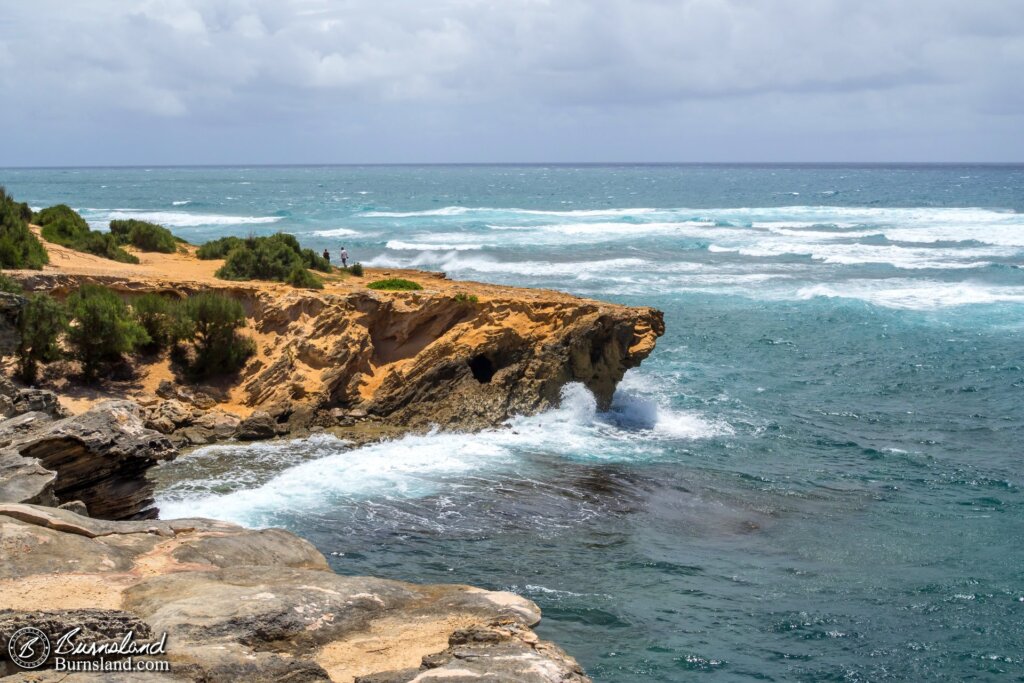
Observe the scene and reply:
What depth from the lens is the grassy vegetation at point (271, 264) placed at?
27062 millimetres

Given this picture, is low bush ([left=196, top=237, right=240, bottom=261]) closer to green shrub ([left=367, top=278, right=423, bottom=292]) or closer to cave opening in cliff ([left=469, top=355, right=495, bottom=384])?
green shrub ([left=367, top=278, right=423, bottom=292])

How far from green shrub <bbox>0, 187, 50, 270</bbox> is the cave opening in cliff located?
11.0 meters

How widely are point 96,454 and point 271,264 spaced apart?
49.4 ft

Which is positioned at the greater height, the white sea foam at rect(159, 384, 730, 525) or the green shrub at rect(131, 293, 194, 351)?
the green shrub at rect(131, 293, 194, 351)

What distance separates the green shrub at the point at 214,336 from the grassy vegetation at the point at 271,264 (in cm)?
327

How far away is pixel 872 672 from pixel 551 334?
1246 cm

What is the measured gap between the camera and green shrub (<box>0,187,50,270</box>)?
2461 cm

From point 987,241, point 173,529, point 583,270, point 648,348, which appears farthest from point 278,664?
point 987,241

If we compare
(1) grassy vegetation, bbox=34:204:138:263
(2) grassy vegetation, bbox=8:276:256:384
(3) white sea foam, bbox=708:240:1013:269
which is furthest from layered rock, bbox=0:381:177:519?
(3) white sea foam, bbox=708:240:1013:269

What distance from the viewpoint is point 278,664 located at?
28.1 ft

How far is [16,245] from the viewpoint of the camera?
995 inches

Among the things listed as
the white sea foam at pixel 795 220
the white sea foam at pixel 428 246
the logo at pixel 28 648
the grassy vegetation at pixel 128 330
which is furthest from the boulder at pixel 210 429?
the white sea foam at pixel 795 220

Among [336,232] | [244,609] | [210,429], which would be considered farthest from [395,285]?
[336,232]

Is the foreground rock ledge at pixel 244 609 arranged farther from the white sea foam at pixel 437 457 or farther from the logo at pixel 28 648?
the white sea foam at pixel 437 457
